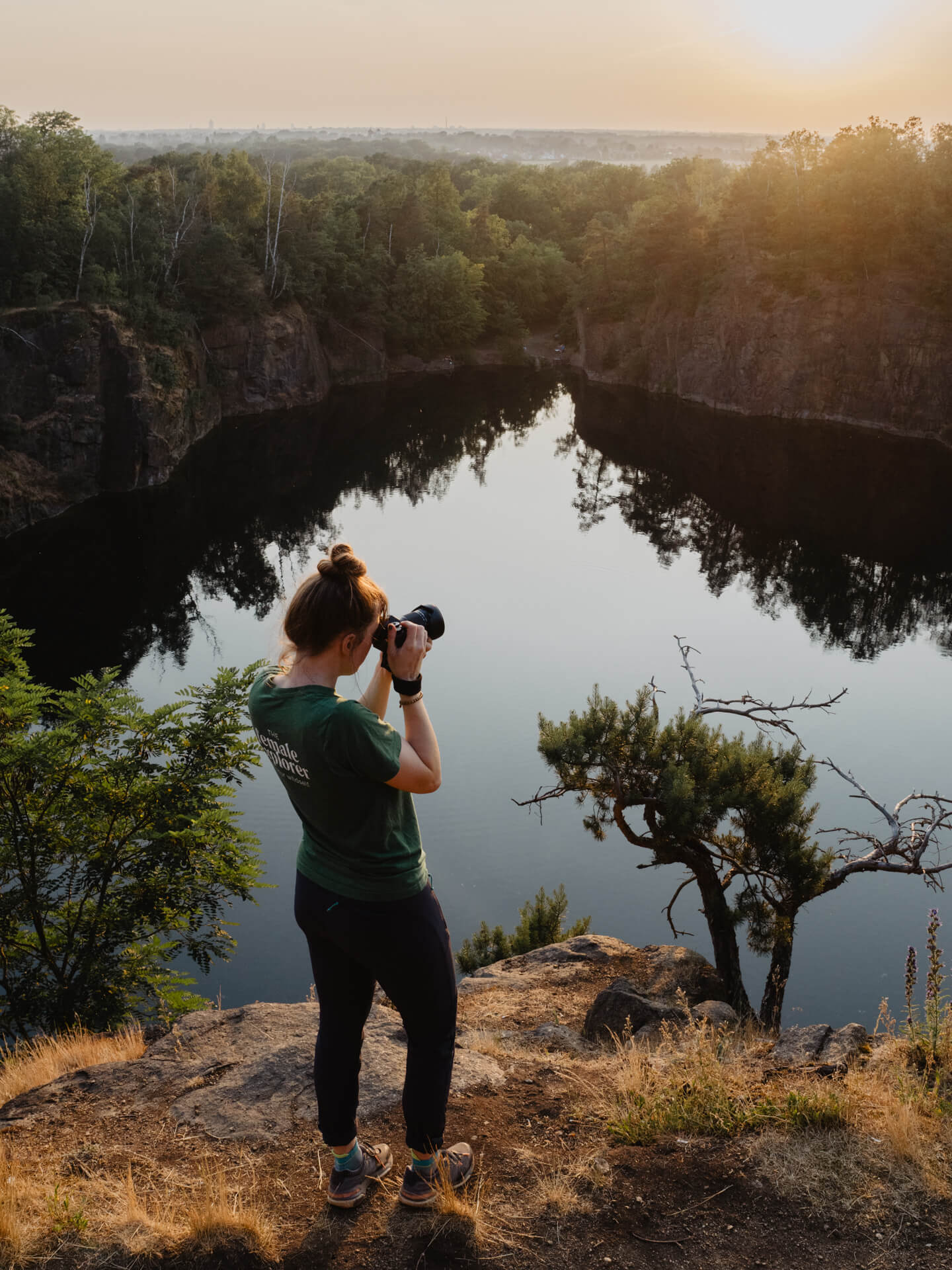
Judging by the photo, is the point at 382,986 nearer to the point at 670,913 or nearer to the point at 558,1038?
the point at 558,1038

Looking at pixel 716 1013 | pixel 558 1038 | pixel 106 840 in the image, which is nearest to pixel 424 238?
pixel 106 840

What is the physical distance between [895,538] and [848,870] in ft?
74.4

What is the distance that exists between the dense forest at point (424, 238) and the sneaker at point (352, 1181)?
32.7m

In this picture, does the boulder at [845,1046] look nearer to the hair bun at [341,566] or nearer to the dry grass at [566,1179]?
the dry grass at [566,1179]

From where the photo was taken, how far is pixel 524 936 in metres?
11.8

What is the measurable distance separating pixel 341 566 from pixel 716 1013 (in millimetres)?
5699

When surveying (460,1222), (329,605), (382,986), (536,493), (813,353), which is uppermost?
(813,353)

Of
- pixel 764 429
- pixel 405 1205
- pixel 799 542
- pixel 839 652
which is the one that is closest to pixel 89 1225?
pixel 405 1205

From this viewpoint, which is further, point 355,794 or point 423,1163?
point 423,1163

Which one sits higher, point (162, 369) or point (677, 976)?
point (162, 369)

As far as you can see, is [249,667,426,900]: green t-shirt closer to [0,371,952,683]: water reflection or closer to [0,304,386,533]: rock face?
[0,371,952,683]: water reflection

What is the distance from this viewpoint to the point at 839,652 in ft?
72.2

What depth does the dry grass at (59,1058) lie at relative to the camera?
5.56 metres

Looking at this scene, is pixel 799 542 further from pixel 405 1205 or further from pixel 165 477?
pixel 405 1205
